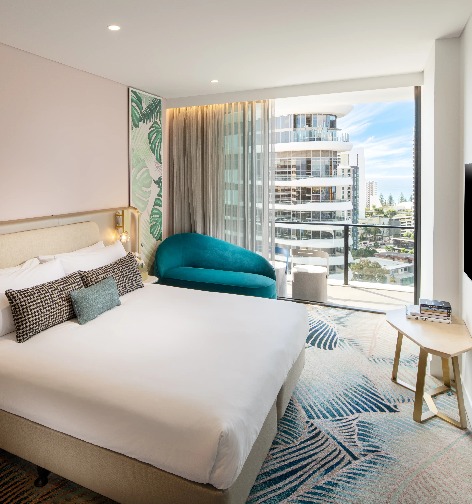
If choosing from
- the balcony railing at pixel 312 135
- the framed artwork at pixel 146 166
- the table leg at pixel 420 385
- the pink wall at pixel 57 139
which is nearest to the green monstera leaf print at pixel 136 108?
the framed artwork at pixel 146 166

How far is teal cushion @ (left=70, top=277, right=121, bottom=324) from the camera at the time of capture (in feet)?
8.95


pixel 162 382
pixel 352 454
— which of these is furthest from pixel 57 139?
pixel 352 454

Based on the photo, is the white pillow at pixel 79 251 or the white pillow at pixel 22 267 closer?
the white pillow at pixel 22 267

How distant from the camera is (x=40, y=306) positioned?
2543 mm

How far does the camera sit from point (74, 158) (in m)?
3.70

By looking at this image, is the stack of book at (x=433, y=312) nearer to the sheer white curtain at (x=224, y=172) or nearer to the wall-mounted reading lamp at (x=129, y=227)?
the sheer white curtain at (x=224, y=172)

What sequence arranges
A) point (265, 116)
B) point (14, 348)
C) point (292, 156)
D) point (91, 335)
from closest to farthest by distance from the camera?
1. point (14, 348)
2. point (91, 335)
3. point (265, 116)
4. point (292, 156)

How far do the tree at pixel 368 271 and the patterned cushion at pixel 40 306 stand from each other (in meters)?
4.18

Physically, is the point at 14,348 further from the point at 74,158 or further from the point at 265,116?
the point at 265,116

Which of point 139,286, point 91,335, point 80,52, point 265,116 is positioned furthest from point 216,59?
point 91,335

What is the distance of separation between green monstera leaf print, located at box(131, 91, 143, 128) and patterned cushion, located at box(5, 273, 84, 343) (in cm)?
230

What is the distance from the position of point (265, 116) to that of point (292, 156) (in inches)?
67.2

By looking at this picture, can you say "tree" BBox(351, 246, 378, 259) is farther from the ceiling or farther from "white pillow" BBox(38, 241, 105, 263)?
"white pillow" BBox(38, 241, 105, 263)

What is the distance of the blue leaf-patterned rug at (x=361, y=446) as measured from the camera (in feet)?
6.46
